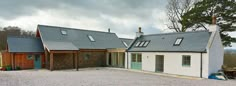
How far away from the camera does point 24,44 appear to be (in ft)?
58.0

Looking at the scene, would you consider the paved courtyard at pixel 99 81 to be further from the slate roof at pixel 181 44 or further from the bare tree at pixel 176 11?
the bare tree at pixel 176 11

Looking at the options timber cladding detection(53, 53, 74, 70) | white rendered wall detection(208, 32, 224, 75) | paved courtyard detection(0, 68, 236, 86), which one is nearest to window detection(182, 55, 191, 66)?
white rendered wall detection(208, 32, 224, 75)

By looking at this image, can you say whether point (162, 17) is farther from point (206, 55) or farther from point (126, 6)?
point (206, 55)

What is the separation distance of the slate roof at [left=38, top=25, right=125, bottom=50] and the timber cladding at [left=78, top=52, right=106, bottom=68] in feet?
2.70

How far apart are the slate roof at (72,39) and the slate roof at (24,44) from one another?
4.19ft

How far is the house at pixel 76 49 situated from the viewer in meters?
17.5

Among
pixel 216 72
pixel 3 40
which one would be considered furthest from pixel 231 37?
pixel 3 40

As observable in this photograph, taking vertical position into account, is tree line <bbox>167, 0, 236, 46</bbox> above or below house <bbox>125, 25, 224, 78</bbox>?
above

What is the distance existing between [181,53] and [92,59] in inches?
406

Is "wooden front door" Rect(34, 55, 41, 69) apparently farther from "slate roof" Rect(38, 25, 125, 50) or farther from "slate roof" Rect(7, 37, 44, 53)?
"slate roof" Rect(38, 25, 125, 50)

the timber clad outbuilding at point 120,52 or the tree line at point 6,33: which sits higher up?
the tree line at point 6,33

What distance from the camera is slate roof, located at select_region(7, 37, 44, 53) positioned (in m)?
16.7

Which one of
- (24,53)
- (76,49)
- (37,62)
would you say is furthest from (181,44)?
(24,53)

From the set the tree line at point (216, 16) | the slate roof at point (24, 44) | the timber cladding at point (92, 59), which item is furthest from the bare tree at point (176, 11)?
the slate roof at point (24, 44)
